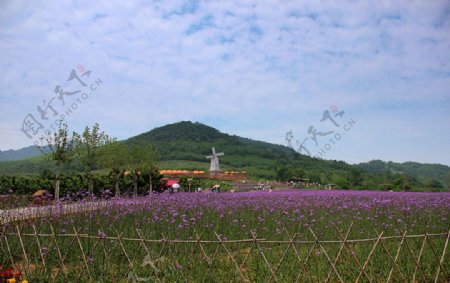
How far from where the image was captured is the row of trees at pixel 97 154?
1839cm

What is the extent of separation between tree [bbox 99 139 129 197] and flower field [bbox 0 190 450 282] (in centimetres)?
917

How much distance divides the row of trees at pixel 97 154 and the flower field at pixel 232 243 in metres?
6.85

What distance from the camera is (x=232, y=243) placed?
32.3 ft

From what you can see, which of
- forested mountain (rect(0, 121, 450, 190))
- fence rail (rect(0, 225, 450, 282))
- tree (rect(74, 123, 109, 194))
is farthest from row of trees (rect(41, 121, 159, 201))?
forested mountain (rect(0, 121, 450, 190))

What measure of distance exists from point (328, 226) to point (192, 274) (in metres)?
4.81

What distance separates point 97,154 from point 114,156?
4.00 ft

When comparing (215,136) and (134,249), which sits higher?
(215,136)

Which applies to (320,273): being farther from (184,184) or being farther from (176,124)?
(176,124)

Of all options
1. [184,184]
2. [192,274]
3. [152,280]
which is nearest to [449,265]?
[192,274]

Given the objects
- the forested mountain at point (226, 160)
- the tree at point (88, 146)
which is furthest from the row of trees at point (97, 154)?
the forested mountain at point (226, 160)

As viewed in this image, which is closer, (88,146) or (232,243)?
(232,243)

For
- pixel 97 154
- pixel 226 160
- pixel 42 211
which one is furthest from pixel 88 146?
pixel 226 160

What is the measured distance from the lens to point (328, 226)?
10789 mm

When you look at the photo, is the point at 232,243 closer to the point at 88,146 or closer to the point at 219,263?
the point at 219,263
